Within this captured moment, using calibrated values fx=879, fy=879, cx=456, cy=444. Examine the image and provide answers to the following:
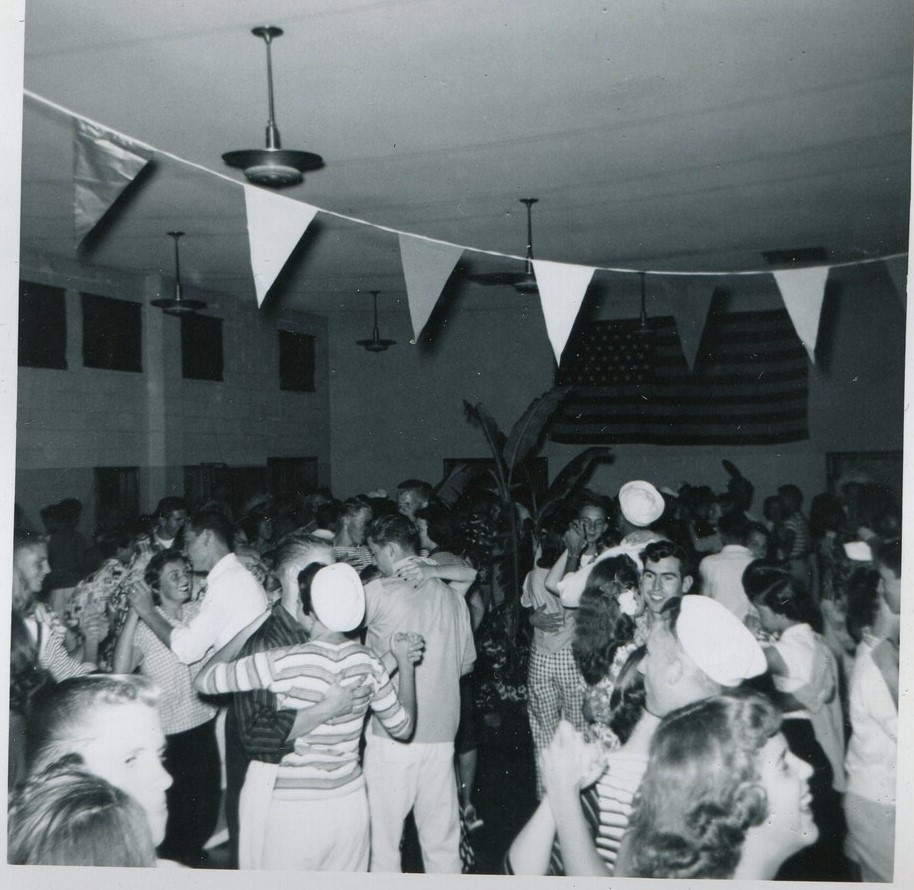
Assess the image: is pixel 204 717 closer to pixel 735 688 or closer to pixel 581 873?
pixel 581 873

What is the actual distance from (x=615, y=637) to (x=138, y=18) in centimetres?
265

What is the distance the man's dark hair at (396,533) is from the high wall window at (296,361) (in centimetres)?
560

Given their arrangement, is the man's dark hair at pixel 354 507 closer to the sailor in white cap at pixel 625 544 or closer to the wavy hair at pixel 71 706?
the sailor in white cap at pixel 625 544

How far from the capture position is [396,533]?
10.3 ft

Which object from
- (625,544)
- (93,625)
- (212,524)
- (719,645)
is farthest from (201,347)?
(719,645)

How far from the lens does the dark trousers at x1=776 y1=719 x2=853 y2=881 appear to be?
103 inches

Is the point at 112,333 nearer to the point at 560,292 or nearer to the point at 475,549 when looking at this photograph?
the point at 475,549

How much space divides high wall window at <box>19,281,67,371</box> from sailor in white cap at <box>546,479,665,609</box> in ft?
14.8

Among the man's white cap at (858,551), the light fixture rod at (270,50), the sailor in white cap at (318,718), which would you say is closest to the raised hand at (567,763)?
the sailor in white cap at (318,718)

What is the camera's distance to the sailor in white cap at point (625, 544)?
3391 millimetres

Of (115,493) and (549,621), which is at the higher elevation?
(115,493)

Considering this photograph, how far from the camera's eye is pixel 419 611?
10.1ft

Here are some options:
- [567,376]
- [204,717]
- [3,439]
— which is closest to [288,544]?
[204,717]

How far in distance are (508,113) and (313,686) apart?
8.15 feet
